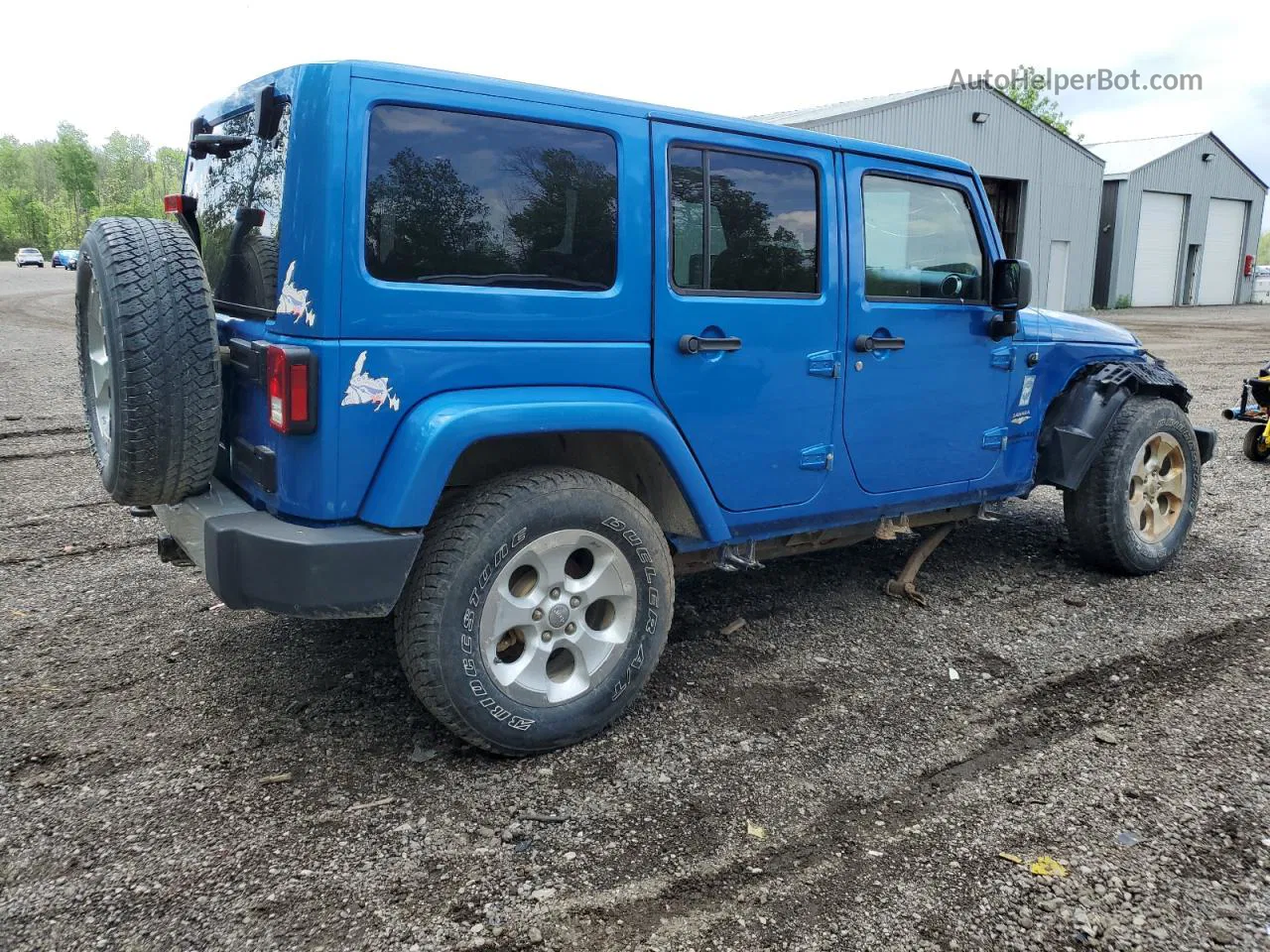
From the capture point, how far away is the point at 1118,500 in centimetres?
468

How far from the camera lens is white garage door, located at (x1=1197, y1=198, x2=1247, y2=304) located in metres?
37.2

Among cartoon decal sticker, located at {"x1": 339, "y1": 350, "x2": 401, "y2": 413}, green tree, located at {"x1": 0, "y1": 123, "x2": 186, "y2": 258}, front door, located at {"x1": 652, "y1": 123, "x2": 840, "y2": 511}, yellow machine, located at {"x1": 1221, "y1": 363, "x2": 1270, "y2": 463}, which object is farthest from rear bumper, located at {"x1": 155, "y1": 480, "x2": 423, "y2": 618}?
green tree, located at {"x1": 0, "y1": 123, "x2": 186, "y2": 258}

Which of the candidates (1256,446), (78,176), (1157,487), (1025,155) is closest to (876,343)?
(1157,487)

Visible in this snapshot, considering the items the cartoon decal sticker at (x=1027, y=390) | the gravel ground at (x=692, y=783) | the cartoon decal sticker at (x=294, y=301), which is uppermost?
the cartoon decal sticker at (x=294, y=301)

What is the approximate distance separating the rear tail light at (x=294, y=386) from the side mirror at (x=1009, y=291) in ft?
9.70

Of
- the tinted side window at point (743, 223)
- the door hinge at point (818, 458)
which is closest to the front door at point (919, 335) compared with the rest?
the door hinge at point (818, 458)

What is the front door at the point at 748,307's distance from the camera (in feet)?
10.7

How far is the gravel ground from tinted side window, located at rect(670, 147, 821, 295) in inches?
59.8

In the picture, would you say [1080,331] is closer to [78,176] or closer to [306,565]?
[306,565]

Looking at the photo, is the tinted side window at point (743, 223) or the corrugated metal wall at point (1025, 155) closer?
the tinted side window at point (743, 223)

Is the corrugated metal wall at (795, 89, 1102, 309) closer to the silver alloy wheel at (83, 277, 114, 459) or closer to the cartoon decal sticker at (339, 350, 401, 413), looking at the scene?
the silver alloy wheel at (83, 277, 114, 459)

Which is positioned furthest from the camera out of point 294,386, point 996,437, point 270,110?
point 996,437

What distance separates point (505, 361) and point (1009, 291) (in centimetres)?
241

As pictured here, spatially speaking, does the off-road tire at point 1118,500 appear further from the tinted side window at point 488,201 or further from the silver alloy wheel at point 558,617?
the tinted side window at point 488,201
